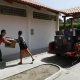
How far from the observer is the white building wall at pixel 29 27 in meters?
14.0

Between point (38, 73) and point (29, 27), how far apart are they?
7.30 meters

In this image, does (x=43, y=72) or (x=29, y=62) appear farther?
(x=29, y=62)

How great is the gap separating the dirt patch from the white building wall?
3874 mm

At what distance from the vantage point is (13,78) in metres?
8.64

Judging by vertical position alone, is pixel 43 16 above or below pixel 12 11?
below

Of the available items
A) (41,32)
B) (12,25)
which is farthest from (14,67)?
(41,32)

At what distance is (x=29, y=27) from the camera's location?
16359 millimetres

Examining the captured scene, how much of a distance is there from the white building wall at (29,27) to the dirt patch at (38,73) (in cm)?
387

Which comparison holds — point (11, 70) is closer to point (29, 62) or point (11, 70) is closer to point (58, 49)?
point (29, 62)

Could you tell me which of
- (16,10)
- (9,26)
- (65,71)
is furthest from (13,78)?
(16,10)

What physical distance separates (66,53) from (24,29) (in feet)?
15.8

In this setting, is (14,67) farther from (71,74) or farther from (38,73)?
(71,74)

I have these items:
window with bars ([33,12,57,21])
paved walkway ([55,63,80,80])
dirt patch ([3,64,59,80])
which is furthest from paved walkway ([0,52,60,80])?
window with bars ([33,12,57,21])

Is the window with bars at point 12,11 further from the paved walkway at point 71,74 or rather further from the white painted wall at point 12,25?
the paved walkway at point 71,74
